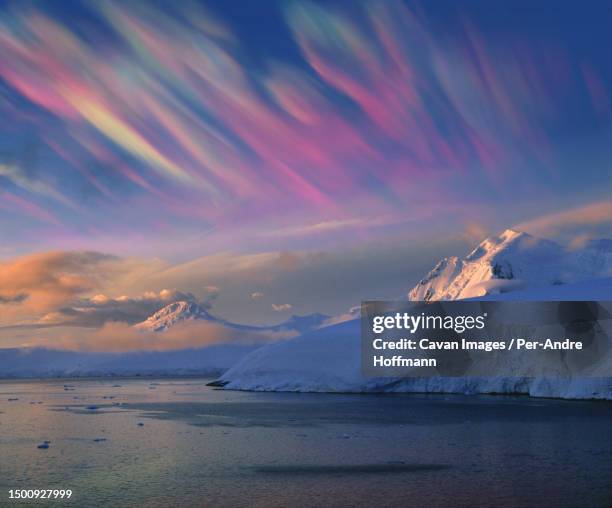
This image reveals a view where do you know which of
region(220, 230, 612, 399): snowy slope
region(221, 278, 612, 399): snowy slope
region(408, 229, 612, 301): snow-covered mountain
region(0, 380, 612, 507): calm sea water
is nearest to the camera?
region(0, 380, 612, 507): calm sea water

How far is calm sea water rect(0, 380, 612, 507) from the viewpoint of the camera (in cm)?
1994

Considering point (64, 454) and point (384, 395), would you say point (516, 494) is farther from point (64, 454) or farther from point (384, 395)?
point (384, 395)

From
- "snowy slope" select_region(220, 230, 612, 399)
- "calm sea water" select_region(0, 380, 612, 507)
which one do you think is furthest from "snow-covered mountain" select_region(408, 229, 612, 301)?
"calm sea water" select_region(0, 380, 612, 507)

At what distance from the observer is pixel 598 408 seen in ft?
156

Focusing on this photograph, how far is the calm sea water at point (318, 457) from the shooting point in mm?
19938

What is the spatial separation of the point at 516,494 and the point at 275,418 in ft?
81.8

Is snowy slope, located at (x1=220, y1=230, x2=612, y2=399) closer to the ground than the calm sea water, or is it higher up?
higher up

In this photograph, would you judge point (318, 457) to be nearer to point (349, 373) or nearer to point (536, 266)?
point (349, 373)

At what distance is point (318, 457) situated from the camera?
27.0 meters

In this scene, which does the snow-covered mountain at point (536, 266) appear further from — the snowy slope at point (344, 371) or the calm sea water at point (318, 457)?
the calm sea water at point (318, 457)

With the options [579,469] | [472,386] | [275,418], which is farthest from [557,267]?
[579,469]

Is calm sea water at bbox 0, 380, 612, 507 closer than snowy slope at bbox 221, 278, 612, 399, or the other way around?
calm sea water at bbox 0, 380, 612, 507

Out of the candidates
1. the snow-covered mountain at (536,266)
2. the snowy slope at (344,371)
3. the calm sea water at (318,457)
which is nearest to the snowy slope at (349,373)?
the snowy slope at (344,371)

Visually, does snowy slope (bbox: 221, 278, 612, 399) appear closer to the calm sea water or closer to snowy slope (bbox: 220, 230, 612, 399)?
snowy slope (bbox: 220, 230, 612, 399)
